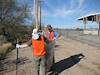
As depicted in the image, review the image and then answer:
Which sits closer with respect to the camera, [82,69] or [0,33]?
[82,69]

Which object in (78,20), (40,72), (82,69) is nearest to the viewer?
(40,72)

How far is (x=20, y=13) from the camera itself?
35.6m

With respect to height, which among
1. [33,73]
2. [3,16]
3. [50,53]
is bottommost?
[33,73]

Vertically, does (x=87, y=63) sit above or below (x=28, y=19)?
below

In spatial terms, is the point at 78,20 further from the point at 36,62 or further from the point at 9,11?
the point at 36,62

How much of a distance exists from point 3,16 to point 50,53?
23449 mm

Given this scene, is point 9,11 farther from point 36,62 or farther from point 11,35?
point 36,62

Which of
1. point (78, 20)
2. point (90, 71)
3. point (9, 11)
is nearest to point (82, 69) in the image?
point (90, 71)

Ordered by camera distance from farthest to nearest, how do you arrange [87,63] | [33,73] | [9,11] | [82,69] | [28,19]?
[28,19]
[9,11]
[87,63]
[82,69]
[33,73]

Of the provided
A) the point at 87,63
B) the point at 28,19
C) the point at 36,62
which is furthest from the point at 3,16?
the point at 36,62

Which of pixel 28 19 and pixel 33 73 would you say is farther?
pixel 28 19

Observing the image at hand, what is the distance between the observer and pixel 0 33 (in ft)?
105

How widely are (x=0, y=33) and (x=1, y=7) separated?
10.6 ft

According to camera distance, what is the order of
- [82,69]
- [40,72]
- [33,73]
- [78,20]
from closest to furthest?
[40,72] < [33,73] < [82,69] < [78,20]
